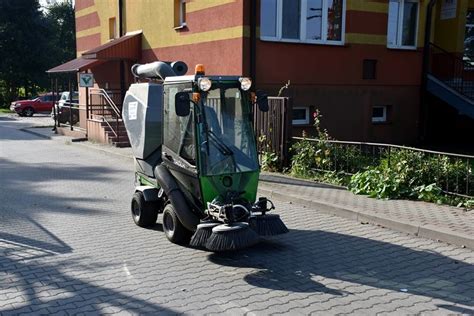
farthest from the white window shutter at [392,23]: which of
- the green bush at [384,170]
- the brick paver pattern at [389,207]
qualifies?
the brick paver pattern at [389,207]

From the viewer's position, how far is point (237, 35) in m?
13.7

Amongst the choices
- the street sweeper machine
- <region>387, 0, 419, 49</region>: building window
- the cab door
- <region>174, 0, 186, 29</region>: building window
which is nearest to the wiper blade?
the street sweeper machine

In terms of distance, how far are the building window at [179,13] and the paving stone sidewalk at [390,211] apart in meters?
8.30

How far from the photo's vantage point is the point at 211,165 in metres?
6.21

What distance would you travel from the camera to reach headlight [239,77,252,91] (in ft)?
20.6

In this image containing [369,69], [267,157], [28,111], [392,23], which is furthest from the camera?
[28,111]

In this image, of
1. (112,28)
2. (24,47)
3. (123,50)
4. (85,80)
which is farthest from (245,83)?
(24,47)

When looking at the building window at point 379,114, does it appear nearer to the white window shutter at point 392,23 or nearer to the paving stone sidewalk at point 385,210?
the white window shutter at point 392,23

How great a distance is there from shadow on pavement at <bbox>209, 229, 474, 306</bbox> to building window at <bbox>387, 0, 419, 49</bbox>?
1131 cm

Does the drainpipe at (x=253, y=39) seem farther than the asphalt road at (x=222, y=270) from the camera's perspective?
Yes

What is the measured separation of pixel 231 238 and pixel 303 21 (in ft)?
33.4

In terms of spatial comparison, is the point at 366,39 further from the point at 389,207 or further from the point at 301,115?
the point at 389,207

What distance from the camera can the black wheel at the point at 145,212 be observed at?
7508 mm

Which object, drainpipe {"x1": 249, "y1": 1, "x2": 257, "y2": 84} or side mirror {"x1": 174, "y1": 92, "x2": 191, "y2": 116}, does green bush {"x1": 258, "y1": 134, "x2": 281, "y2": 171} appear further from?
side mirror {"x1": 174, "y1": 92, "x2": 191, "y2": 116}
